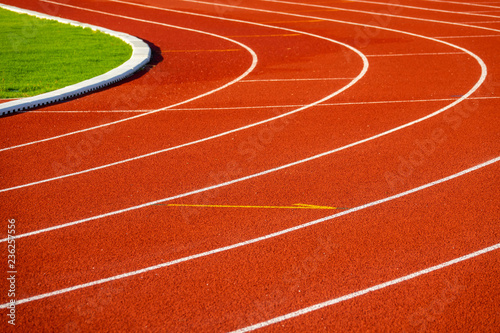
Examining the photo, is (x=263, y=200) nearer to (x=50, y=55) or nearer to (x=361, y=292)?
(x=361, y=292)

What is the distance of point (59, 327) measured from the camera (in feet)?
15.6

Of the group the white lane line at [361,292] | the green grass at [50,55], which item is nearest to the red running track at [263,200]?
the white lane line at [361,292]

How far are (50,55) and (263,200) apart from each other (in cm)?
959

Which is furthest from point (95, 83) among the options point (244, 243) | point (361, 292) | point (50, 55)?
point (361, 292)

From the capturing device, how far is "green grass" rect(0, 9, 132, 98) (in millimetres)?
11875

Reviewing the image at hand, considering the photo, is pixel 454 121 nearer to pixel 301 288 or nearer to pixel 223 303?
pixel 301 288

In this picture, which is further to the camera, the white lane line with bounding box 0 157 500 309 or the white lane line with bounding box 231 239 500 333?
→ the white lane line with bounding box 0 157 500 309

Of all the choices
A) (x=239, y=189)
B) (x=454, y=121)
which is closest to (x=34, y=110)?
(x=239, y=189)

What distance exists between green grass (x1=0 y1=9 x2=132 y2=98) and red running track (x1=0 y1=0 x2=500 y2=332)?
139 cm

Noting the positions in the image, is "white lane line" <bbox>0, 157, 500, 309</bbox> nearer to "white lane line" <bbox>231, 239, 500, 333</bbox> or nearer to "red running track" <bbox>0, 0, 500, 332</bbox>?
"red running track" <bbox>0, 0, 500, 332</bbox>

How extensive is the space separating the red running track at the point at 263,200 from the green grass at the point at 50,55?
1389 millimetres

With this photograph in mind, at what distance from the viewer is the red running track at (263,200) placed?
498cm

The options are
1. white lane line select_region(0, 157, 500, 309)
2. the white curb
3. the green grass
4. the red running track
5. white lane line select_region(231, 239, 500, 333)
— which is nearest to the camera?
white lane line select_region(231, 239, 500, 333)

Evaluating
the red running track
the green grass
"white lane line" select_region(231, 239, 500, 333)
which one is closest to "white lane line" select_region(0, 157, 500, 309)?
the red running track
